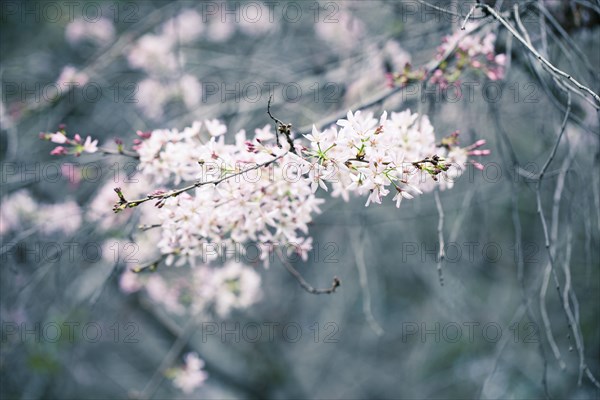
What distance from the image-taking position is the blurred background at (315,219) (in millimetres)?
2398

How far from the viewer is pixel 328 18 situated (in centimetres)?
382

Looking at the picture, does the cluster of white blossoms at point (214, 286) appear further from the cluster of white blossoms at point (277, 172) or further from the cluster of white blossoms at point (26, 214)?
the cluster of white blossoms at point (277, 172)

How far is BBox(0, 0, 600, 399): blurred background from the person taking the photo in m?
2.40

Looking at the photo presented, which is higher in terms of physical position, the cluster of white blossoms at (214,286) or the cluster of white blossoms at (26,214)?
the cluster of white blossoms at (26,214)

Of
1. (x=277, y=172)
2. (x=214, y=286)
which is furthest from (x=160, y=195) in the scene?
(x=214, y=286)

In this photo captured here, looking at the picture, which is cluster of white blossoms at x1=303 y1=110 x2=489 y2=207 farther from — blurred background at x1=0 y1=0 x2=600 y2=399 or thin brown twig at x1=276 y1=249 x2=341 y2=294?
blurred background at x1=0 y1=0 x2=600 y2=399

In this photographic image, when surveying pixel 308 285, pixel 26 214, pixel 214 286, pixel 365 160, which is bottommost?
pixel 214 286

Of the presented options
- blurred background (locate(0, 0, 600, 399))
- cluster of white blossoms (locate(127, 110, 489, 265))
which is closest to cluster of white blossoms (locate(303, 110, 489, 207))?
cluster of white blossoms (locate(127, 110, 489, 265))

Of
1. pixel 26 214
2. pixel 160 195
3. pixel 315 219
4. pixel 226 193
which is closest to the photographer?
pixel 160 195

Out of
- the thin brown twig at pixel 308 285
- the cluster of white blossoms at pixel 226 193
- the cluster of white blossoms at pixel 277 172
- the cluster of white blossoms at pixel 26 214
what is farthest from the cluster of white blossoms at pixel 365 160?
the cluster of white blossoms at pixel 26 214

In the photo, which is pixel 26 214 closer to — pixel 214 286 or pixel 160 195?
pixel 214 286

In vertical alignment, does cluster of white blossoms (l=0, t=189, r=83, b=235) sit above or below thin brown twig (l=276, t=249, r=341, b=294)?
below

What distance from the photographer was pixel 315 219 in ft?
12.4

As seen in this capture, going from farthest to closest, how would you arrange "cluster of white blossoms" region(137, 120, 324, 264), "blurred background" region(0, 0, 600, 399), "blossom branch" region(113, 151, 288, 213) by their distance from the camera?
1. "blurred background" region(0, 0, 600, 399)
2. "cluster of white blossoms" region(137, 120, 324, 264)
3. "blossom branch" region(113, 151, 288, 213)
